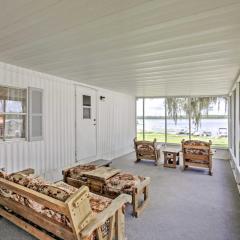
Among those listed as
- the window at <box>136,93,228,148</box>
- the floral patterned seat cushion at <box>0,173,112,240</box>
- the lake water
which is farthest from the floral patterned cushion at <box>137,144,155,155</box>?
the floral patterned seat cushion at <box>0,173,112,240</box>

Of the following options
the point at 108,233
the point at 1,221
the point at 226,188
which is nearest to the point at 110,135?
the point at 226,188

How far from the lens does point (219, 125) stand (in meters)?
8.14

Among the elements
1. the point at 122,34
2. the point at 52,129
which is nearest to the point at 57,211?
the point at 122,34

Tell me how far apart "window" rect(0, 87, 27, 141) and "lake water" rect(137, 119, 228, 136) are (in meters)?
6.28

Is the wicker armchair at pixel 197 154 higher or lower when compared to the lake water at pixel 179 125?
lower

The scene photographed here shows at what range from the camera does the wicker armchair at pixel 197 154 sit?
518 cm

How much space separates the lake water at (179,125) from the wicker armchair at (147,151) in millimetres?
2706

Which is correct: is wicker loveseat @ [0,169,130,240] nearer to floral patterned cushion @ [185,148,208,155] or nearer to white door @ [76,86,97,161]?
white door @ [76,86,97,161]

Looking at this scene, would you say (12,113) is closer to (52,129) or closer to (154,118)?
(52,129)

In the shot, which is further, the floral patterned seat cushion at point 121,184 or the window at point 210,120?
the window at point 210,120

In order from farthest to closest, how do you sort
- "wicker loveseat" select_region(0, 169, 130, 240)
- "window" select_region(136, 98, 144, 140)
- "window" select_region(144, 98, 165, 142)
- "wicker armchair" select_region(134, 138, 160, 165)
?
"window" select_region(136, 98, 144, 140) < "window" select_region(144, 98, 165, 142) < "wicker armchair" select_region(134, 138, 160, 165) < "wicker loveseat" select_region(0, 169, 130, 240)

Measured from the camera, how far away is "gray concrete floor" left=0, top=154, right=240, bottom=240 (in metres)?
2.44

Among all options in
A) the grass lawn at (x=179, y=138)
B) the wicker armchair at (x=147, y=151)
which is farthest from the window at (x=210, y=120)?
the wicker armchair at (x=147, y=151)

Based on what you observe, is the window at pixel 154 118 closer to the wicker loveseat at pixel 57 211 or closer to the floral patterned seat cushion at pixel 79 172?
the floral patterned seat cushion at pixel 79 172
